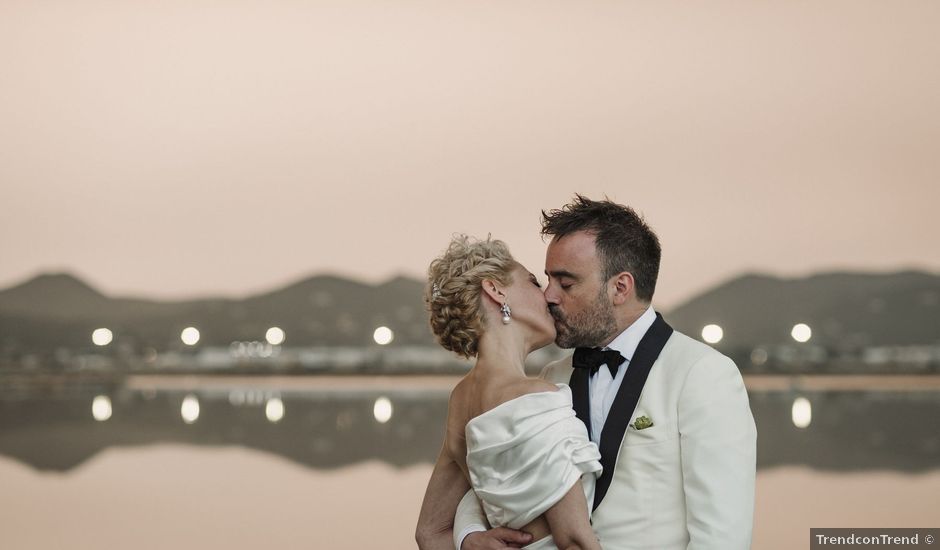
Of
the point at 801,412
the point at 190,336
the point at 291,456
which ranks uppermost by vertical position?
the point at 190,336

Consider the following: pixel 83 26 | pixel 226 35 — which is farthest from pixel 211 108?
pixel 83 26

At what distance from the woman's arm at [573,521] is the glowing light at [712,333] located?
1894 centimetres

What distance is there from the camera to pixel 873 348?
67.6ft

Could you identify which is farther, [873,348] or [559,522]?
[873,348]

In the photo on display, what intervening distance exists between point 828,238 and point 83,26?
15.1 meters

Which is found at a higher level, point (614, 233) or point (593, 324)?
point (614, 233)

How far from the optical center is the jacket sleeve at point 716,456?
6.81 ft

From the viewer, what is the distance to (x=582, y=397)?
7.72 feet

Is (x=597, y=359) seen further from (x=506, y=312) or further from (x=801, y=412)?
(x=801, y=412)

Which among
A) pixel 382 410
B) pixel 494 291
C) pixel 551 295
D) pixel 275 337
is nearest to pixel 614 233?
pixel 551 295

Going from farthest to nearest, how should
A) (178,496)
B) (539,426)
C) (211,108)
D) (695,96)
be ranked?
1. (211,108)
2. (695,96)
3. (178,496)
4. (539,426)

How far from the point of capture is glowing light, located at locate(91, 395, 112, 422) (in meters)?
11.1

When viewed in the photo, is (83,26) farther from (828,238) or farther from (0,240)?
(828,238)

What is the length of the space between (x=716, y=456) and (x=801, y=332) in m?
20.1
